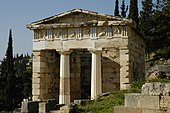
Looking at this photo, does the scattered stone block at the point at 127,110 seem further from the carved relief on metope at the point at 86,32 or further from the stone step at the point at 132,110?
the carved relief on metope at the point at 86,32

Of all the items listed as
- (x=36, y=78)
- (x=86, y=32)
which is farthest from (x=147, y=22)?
(x=36, y=78)

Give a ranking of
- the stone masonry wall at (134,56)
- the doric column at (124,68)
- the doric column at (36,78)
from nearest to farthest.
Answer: the doric column at (124,68) → the stone masonry wall at (134,56) → the doric column at (36,78)

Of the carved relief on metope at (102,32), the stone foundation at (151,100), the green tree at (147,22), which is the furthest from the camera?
the green tree at (147,22)

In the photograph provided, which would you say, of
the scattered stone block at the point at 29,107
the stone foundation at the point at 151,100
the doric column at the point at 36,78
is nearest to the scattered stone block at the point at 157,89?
the stone foundation at the point at 151,100

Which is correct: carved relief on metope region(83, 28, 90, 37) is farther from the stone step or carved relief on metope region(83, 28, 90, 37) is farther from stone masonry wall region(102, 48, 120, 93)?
the stone step

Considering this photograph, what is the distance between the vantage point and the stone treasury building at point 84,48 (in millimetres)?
18438

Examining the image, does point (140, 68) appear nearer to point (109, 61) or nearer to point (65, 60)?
point (109, 61)

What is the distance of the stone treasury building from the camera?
60.5 feet

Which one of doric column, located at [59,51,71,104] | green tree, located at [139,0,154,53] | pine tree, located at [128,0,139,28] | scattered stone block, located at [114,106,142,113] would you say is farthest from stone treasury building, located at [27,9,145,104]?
pine tree, located at [128,0,139,28]

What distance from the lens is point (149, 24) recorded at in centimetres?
3678

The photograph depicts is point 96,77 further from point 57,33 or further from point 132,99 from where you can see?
point 132,99

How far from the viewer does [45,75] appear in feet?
66.6

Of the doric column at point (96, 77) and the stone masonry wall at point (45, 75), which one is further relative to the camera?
the stone masonry wall at point (45, 75)

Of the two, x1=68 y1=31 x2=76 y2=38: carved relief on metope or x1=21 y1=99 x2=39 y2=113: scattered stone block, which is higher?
x1=68 y1=31 x2=76 y2=38: carved relief on metope
